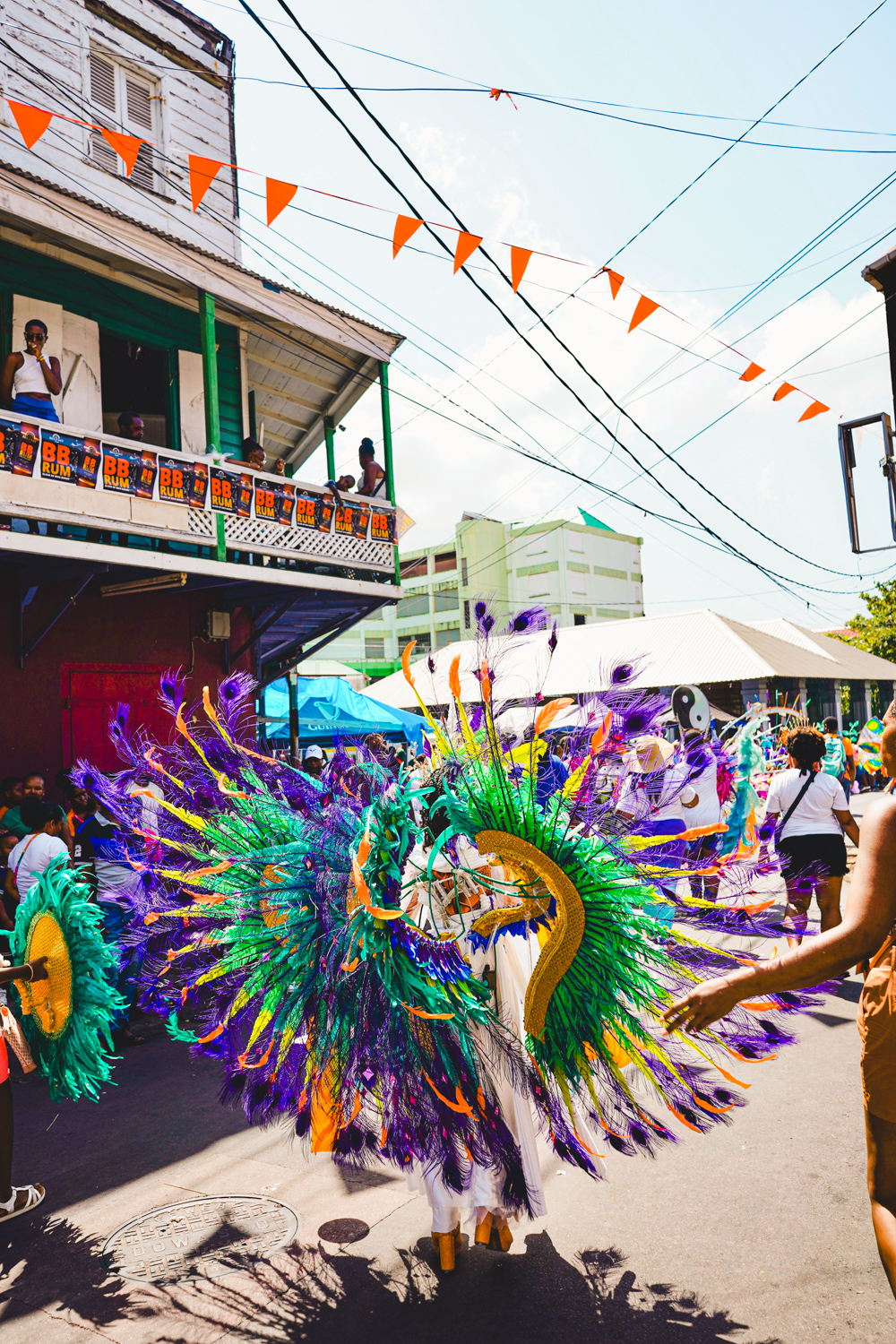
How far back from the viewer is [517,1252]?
312cm

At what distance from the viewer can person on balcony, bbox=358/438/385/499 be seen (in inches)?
427

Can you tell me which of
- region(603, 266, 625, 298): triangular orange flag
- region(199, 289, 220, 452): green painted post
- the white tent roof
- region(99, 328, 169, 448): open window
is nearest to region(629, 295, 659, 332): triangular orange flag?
region(603, 266, 625, 298): triangular orange flag

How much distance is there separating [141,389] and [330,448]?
8.45 ft

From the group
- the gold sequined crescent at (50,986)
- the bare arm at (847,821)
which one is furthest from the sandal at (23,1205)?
the bare arm at (847,821)

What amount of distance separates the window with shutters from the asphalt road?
10.5m

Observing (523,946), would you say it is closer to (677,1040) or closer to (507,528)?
(677,1040)

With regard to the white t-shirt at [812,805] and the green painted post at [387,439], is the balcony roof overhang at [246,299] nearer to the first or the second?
the green painted post at [387,439]

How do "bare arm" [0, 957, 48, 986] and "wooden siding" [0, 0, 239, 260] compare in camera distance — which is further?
"wooden siding" [0, 0, 239, 260]

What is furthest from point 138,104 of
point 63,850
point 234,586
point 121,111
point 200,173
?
point 63,850

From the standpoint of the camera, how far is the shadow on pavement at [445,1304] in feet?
8.67

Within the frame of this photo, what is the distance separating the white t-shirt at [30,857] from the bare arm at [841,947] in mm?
3982

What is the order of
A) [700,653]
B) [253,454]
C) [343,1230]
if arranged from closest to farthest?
[343,1230] < [253,454] < [700,653]

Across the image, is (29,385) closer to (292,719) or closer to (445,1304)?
(292,719)

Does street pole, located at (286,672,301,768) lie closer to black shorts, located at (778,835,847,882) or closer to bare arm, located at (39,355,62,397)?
bare arm, located at (39,355,62,397)
